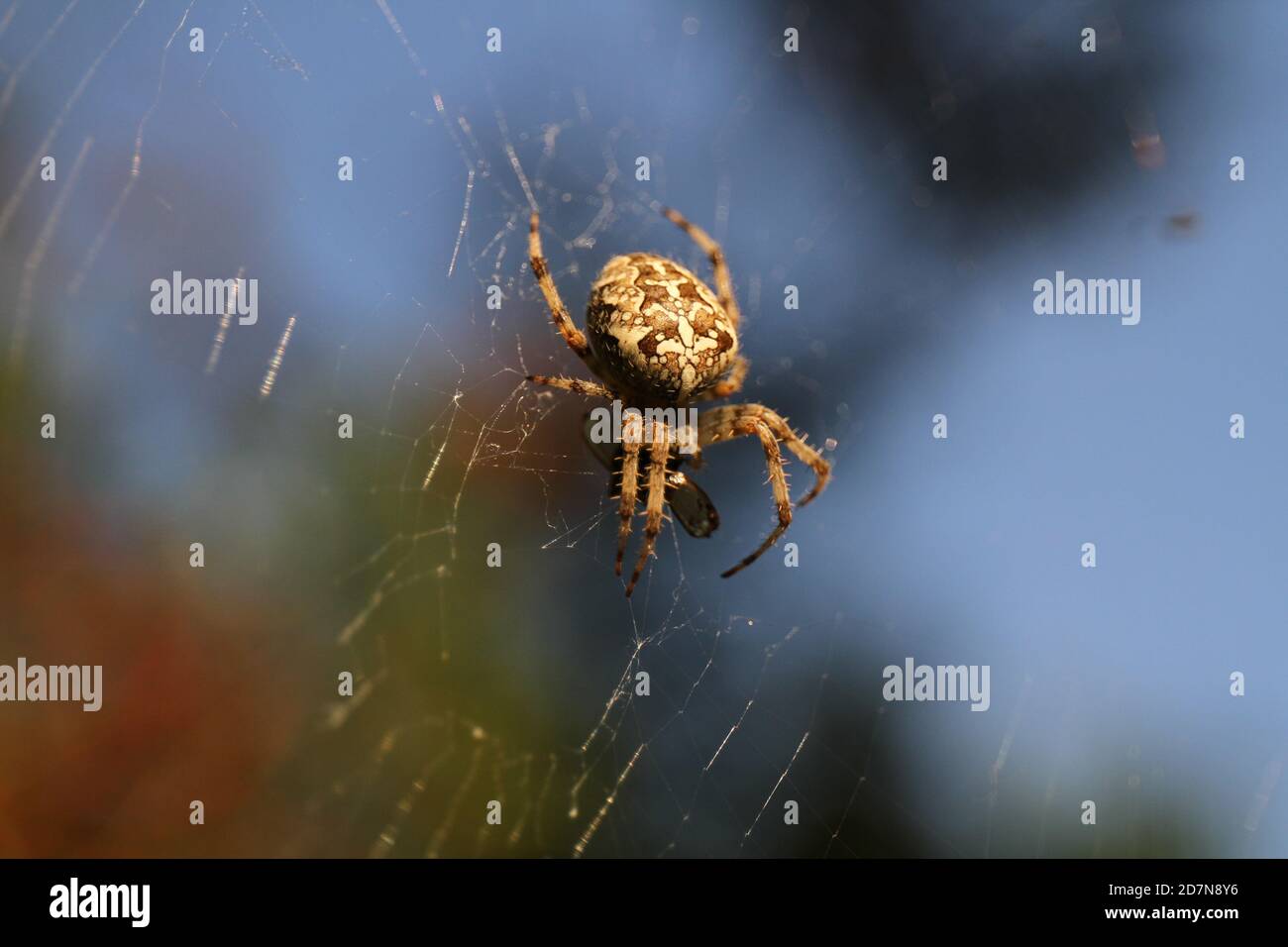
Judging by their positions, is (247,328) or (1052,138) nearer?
(247,328)

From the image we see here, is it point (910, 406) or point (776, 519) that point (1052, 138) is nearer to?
point (910, 406)

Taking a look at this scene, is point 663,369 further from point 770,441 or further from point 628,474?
point 770,441

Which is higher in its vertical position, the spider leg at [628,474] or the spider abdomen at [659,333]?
the spider abdomen at [659,333]

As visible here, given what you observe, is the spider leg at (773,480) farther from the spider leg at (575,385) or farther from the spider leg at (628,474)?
the spider leg at (575,385)

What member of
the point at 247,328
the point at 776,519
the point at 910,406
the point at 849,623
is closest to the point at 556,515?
the point at 776,519

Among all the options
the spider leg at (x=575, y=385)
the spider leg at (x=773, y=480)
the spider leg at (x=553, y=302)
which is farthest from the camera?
the spider leg at (x=773, y=480)

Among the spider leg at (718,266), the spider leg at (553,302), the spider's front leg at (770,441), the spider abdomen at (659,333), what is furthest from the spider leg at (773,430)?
the spider leg at (553,302)
